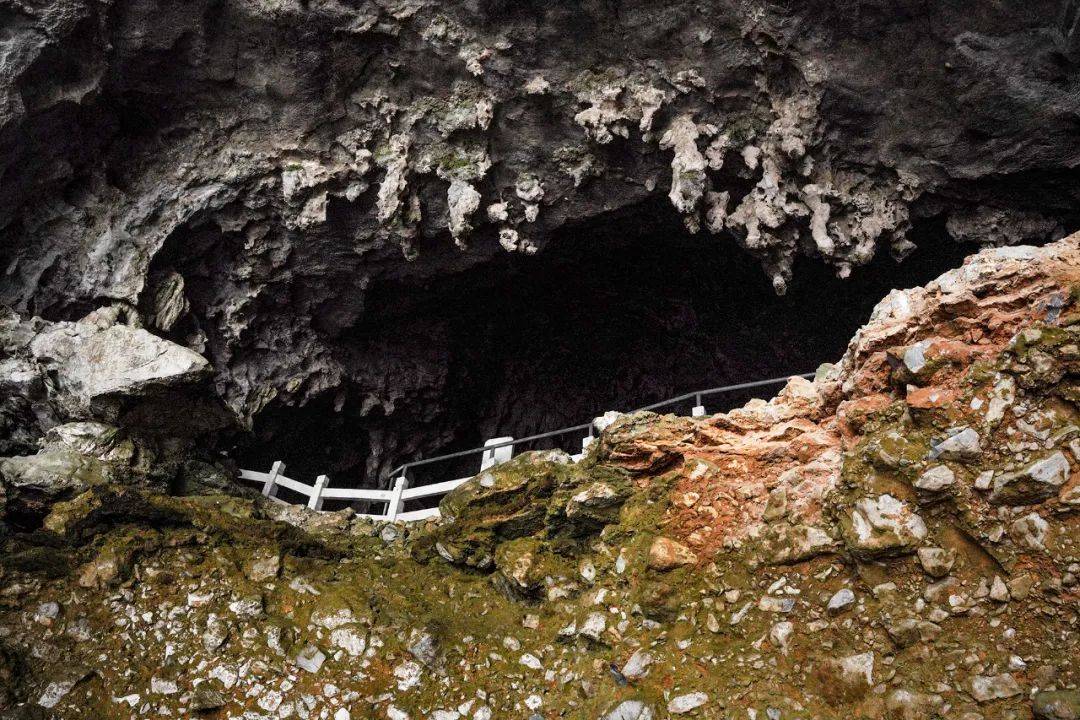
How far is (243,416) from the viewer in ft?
37.2

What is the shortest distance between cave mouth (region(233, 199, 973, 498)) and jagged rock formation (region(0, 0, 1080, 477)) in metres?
0.88

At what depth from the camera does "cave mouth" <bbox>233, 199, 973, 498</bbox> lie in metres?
11.8

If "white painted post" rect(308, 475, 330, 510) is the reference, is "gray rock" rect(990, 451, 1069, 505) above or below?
above

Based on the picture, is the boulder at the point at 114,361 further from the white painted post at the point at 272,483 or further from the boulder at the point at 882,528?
the boulder at the point at 882,528

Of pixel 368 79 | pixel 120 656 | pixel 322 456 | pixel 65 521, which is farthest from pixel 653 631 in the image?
pixel 322 456

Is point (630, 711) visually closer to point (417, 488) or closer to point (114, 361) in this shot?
point (417, 488)

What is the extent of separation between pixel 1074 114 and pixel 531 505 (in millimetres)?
7590

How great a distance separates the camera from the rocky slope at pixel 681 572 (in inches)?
176

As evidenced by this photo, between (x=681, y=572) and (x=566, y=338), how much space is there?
9.05m

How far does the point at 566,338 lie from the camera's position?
1444 cm

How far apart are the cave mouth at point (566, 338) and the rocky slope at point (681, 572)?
516 centimetres

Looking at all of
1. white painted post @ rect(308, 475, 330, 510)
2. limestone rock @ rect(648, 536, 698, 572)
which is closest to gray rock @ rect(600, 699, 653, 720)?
limestone rock @ rect(648, 536, 698, 572)

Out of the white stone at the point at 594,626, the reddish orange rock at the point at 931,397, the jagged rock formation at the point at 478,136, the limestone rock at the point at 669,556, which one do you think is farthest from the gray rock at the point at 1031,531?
the jagged rock formation at the point at 478,136

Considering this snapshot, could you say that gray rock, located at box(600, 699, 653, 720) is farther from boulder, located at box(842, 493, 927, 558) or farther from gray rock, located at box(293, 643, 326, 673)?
gray rock, located at box(293, 643, 326, 673)
